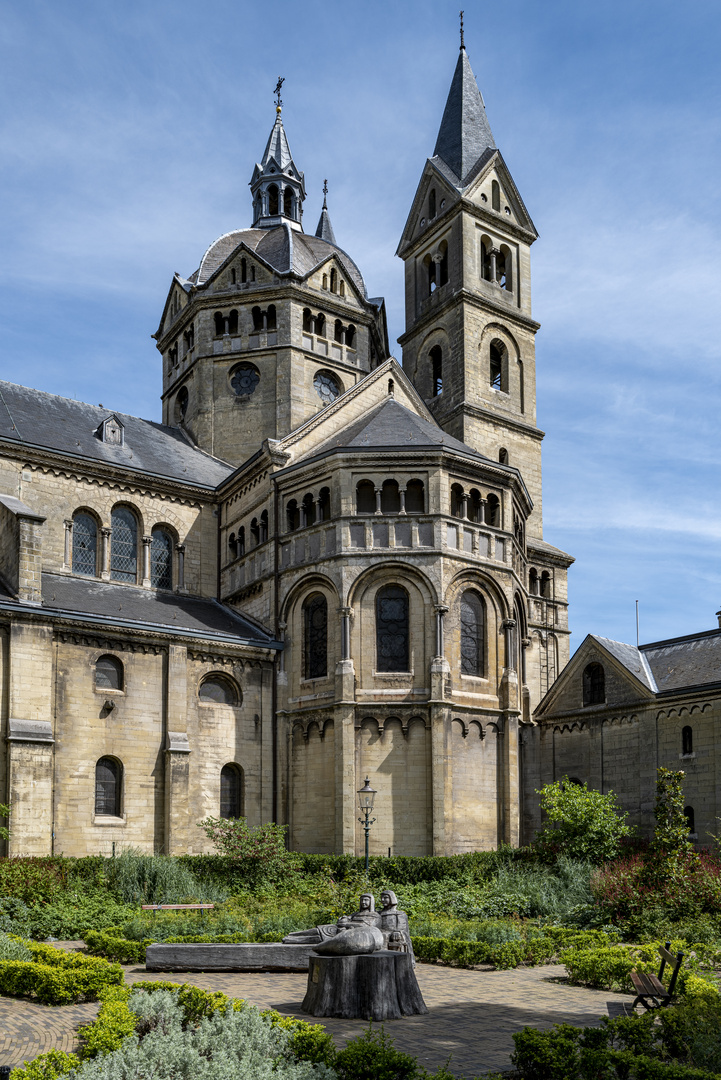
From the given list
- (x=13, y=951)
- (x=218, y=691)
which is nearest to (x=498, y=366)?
(x=218, y=691)

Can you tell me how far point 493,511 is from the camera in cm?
3653

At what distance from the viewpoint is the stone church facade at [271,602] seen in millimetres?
31453

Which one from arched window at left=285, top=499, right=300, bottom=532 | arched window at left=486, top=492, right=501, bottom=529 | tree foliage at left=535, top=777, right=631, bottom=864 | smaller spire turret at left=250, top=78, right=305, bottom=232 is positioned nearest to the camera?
tree foliage at left=535, top=777, right=631, bottom=864

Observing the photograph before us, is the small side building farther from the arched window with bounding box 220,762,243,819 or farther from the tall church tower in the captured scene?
the arched window with bounding box 220,762,243,819

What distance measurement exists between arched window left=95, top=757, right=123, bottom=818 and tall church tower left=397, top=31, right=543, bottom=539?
21.2m

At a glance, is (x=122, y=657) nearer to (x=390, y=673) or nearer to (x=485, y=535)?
(x=390, y=673)

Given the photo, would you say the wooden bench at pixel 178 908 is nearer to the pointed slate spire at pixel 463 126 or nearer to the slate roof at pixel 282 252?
the slate roof at pixel 282 252

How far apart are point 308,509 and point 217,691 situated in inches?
282

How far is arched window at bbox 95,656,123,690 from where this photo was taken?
32.3 meters

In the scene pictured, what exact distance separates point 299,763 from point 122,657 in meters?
6.99

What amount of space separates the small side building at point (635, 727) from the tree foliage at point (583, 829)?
153 inches

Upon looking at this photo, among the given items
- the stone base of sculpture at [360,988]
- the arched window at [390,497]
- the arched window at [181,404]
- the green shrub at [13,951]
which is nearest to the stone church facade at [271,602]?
the arched window at [390,497]

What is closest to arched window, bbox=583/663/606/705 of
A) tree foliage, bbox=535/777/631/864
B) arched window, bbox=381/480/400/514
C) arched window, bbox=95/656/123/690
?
tree foliage, bbox=535/777/631/864

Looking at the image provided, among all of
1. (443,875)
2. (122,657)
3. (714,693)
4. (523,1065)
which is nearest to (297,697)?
(122,657)
